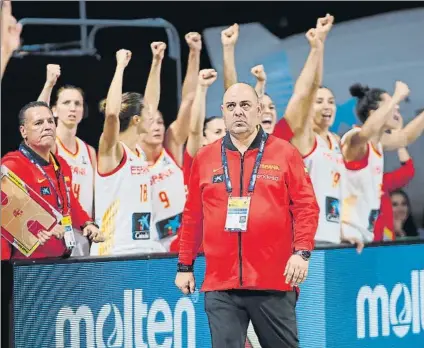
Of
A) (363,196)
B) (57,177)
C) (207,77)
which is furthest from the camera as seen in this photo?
(363,196)

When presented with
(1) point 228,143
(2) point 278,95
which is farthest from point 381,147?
(1) point 228,143

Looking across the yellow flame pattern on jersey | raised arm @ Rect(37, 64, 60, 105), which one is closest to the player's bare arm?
the yellow flame pattern on jersey

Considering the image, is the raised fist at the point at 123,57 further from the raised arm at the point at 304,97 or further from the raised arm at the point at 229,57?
the raised arm at the point at 304,97

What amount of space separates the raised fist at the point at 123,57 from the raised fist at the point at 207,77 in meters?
0.54

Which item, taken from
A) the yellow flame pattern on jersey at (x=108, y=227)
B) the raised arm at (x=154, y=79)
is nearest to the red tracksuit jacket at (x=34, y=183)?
the yellow flame pattern on jersey at (x=108, y=227)

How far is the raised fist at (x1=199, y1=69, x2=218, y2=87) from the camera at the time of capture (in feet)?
22.1

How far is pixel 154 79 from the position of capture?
21.6 feet

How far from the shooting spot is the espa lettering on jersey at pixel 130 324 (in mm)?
5512

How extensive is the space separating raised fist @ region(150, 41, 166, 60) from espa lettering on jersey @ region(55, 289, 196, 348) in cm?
158

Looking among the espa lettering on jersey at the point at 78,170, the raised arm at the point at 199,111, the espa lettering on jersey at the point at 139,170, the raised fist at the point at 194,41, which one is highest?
the raised fist at the point at 194,41

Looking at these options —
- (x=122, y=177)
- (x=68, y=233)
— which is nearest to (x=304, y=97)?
(x=122, y=177)

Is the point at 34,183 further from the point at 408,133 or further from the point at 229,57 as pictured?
the point at 408,133

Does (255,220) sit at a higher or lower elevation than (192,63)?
lower

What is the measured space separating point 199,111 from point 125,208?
A: 84cm
